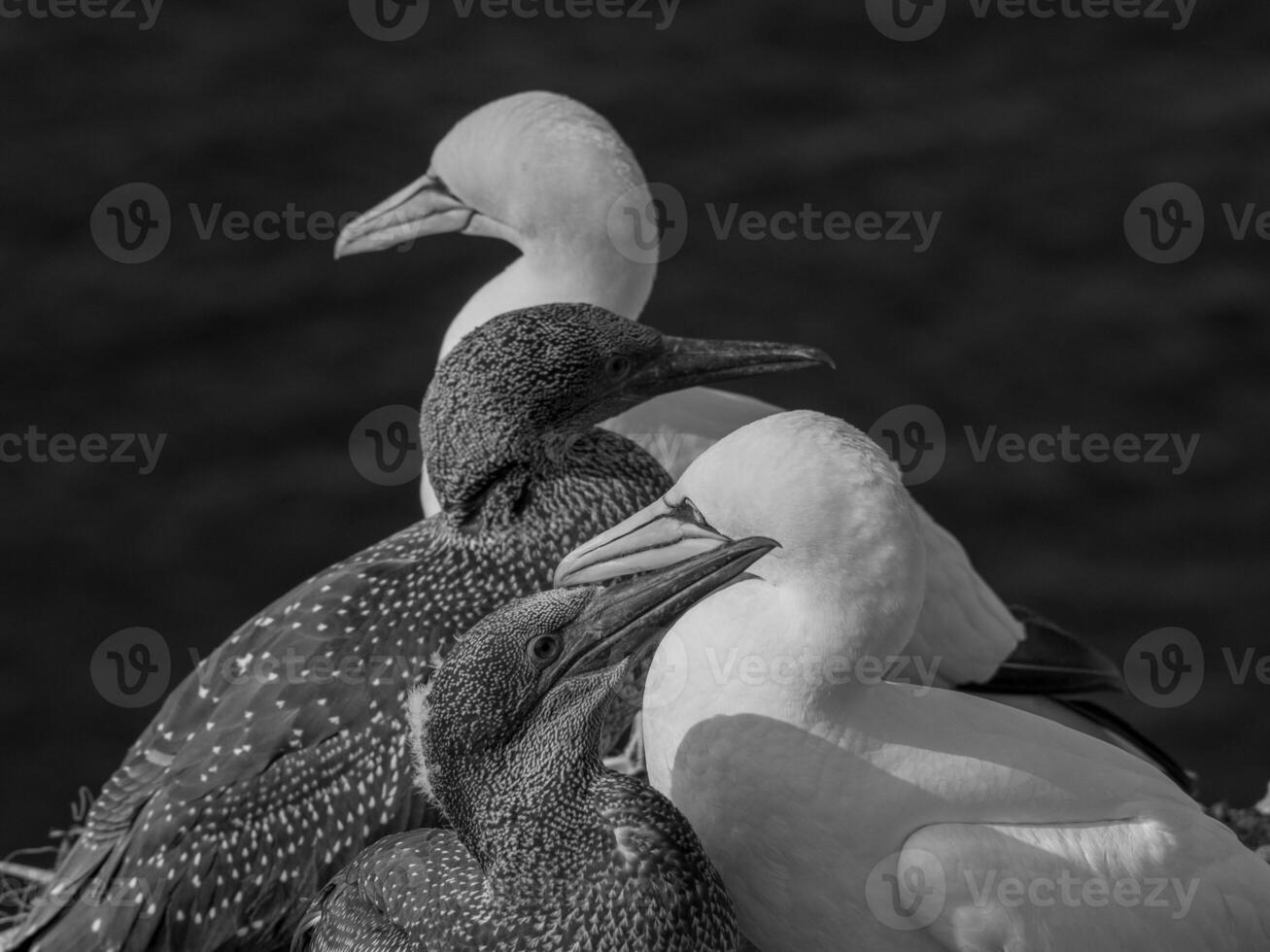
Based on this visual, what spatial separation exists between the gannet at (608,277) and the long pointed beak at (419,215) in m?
0.01

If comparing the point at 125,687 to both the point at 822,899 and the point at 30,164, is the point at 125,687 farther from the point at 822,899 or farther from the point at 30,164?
the point at 822,899

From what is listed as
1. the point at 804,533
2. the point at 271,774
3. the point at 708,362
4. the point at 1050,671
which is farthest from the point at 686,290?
the point at 804,533

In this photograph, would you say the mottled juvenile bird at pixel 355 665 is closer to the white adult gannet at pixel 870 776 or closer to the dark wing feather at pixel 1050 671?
the white adult gannet at pixel 870 776

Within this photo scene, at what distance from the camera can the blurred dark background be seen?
9625mm

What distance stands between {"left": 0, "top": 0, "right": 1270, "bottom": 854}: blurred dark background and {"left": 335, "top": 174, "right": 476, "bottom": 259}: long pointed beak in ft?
7.26

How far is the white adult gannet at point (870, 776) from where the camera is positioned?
508 centimetres

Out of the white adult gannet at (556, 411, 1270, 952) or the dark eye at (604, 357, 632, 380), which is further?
the dark eye at (604, 357, 632, 380)

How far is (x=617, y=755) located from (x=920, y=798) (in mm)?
2743

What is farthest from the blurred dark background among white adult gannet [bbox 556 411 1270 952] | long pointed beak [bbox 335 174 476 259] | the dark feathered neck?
white adult gannet [bbox 556 411 1270 952]

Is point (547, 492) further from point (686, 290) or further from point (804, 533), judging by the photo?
point (686, 290)

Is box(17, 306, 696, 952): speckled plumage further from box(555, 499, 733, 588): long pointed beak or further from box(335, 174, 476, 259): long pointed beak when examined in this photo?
box(335, 174, 476, 259): long pointed beak

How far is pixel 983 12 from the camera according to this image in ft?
37.0

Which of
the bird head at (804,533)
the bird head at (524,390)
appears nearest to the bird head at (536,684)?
the bird head at (804,533)

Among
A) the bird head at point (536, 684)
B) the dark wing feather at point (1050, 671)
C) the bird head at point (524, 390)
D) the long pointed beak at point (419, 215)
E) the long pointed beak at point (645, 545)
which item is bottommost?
the dark wing feather at point (1050, 671)
